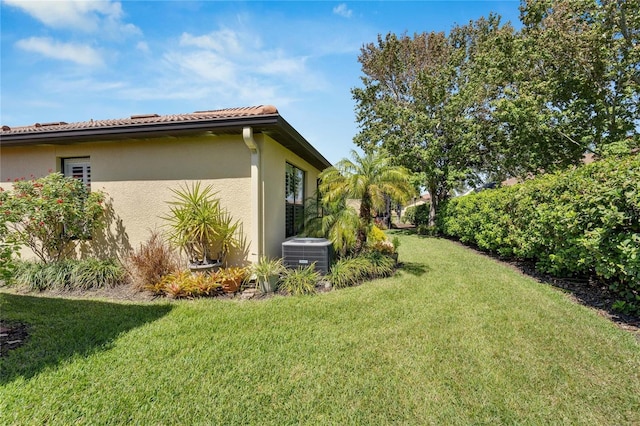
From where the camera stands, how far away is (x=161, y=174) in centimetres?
716

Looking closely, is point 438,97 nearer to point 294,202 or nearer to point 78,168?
point 294,202

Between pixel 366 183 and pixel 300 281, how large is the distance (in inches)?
120

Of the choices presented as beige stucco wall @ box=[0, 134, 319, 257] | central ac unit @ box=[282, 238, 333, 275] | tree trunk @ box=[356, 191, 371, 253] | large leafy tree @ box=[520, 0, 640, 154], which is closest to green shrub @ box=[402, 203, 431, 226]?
large leafy tree @ box=[520, 0, 640, 154]

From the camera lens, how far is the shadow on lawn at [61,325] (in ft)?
11.5

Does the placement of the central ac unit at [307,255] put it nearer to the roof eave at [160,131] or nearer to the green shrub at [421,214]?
the roof eave at [160,131]

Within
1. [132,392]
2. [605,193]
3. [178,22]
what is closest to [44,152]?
[178,22]

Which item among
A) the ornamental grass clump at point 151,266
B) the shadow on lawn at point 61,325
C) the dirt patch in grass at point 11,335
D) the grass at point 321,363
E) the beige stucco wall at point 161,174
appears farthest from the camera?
Answer: the beige stucco wall at point 161,174

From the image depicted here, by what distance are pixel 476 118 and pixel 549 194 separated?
13783 mm

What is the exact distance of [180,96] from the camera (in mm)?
8914

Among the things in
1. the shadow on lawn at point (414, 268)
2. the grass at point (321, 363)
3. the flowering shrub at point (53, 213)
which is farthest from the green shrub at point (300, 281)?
the flowering shrub at point (53, 213)

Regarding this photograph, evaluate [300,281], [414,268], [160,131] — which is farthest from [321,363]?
[160,131]

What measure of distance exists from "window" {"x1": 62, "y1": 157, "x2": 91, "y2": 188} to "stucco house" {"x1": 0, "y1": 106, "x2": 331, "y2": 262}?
28 mm

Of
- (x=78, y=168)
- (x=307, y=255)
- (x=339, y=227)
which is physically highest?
(x=78, y=168)

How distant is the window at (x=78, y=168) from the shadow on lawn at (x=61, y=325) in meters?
3.23
